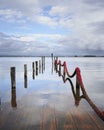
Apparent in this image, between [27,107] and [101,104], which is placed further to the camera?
[101,104]

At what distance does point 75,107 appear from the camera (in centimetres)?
1084

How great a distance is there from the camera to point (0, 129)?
724 cm

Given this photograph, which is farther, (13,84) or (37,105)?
(13,84)

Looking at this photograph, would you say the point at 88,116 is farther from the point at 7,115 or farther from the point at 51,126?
the point at 7,115

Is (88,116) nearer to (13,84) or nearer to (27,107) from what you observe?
(27,107)

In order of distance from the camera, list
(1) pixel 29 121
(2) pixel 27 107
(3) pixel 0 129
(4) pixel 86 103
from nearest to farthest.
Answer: (3) pixel 0 129 → (1) pixel 29 121 → (2) pixel 27 107 → (4) pixel 86 103

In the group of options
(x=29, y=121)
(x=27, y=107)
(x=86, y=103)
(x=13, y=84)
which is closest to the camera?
(x=29, y=121)

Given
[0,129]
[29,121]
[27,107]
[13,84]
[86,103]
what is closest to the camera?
[0,129]

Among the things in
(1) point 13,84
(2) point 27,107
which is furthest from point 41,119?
(1) point 13,84

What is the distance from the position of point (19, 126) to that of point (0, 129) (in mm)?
622

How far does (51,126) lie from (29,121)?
96 centimetres

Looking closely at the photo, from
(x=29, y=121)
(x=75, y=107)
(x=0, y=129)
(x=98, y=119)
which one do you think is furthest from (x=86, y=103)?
(x=0, y=129)

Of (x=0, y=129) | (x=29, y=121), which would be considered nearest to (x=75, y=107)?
(x=29, y=121)

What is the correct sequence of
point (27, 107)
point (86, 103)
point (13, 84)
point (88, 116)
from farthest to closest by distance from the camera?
1. point (13, 84)
2. point (86, 103)
3. point (27, 107)
4. point (88, 116)
